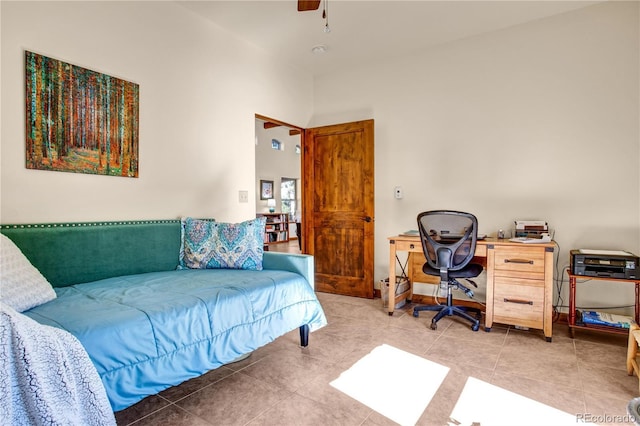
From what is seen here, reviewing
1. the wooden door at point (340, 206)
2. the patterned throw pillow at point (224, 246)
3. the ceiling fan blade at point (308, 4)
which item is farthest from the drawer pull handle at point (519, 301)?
the ceiling fan blade at point (308, 4)

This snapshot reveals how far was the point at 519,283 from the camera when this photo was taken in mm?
2748

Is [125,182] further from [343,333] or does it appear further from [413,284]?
[413,284]

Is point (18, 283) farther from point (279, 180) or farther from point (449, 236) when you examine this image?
point (279, 180)

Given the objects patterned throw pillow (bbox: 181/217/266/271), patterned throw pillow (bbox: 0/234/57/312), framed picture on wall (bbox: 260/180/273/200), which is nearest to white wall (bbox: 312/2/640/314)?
patterned throw pillow (bbox: 181/217/266/271)

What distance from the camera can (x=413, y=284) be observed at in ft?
Answer: 12.5

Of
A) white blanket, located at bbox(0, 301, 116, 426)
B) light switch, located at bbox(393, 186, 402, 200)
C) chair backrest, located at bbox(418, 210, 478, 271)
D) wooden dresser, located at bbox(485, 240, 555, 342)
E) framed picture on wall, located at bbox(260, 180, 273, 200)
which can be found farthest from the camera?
framed picture on wall, located at bbox(260, 180, 273, 200)

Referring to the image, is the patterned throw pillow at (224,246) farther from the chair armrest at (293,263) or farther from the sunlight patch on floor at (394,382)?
the sunlight patch on floor at (394,382)

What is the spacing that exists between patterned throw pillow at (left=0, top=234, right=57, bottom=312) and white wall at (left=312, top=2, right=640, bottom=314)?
313 centimetres

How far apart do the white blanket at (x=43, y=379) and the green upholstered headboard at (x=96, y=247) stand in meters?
1.08

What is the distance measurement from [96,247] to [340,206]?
101 inches

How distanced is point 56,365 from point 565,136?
376 cm

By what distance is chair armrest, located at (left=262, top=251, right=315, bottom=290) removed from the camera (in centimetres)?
247

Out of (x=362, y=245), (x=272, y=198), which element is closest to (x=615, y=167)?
(x=362, y=245)

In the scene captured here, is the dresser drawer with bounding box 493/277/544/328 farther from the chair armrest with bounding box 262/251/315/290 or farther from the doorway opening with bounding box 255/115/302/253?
the doorway opening with bounding box 255/115/302/253
